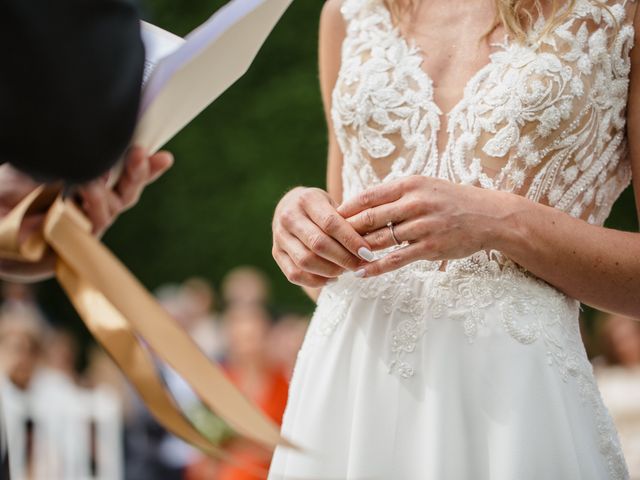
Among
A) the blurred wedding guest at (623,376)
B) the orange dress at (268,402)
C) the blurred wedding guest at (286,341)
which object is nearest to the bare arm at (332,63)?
the orange dress at (268,402)

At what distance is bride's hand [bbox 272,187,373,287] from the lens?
1743mm

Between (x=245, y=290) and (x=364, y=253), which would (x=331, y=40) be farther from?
(x=245, y=290)

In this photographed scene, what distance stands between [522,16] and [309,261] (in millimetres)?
666

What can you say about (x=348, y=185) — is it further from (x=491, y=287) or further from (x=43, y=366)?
(x=43, y=366)

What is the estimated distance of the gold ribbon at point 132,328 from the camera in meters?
1.39

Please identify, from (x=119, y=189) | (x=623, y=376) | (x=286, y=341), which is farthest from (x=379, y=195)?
(x=286, y=341)

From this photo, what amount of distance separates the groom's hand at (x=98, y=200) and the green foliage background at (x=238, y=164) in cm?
747

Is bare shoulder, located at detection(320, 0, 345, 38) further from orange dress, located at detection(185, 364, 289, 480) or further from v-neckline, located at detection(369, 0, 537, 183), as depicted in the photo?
orange dress, located at detection(185, 364, 289, 480)

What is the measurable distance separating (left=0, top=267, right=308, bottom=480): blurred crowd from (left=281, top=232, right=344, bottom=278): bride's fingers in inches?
147

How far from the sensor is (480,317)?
6.18ft

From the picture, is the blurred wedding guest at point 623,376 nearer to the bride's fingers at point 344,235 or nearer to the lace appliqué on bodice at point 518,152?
the lace appliqué on bodice at point 518,152

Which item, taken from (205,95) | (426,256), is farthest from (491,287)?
(205,95)

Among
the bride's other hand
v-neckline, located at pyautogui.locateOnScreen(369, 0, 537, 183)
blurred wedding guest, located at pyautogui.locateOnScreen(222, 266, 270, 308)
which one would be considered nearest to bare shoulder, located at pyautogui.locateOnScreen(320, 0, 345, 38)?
v-neckline, located at pyautogui.locateOnScreen(369, 0, 537, 183)

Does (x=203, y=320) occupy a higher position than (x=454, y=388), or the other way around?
(x=454, y=388)
